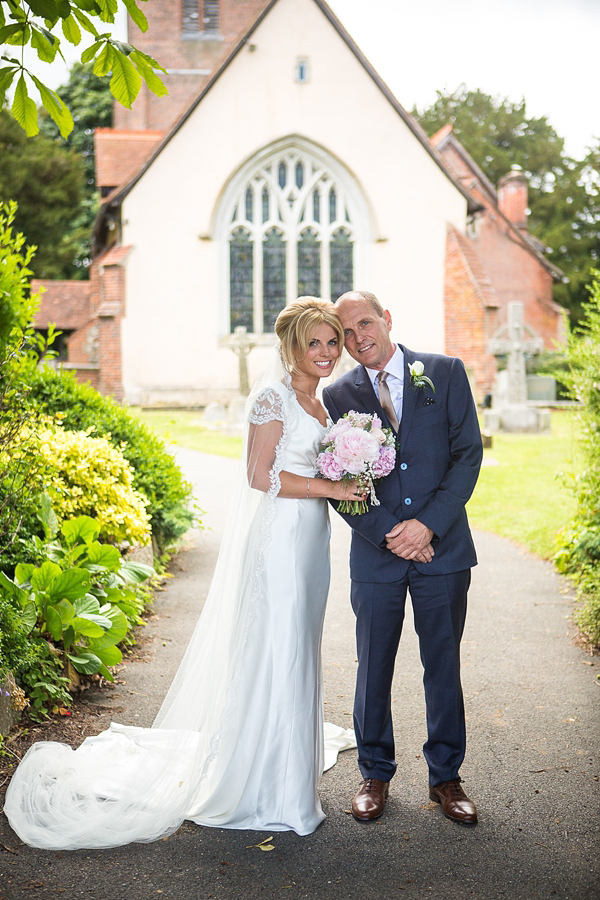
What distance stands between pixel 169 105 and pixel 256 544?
104ft

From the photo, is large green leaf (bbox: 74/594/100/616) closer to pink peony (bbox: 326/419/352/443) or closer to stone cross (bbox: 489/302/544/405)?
pink peony (bbox: 326/419/352/443)

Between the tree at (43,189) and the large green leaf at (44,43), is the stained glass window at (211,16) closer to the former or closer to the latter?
the tree at (43,189)

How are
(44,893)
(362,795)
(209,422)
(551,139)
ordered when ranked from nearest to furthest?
(44,893)
(362,795)
(209,422)
(551,139)

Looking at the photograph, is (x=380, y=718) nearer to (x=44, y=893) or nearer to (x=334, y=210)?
(x=44, y=893)

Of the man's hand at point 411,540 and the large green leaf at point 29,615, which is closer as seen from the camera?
the man's hand at point 411,540

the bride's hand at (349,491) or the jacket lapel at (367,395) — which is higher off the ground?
the jacket lapel at (367,395)

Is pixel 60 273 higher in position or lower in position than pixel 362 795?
higher

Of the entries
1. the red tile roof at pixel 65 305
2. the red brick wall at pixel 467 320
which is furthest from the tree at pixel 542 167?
the red tile roof at pixel 65 305

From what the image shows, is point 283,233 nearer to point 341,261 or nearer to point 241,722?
point 341,261

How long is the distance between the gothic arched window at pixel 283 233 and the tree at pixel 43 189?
35.1 feet

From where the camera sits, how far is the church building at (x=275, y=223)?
24.3 m

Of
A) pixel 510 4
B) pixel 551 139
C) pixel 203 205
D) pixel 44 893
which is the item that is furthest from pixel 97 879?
pixel 551 139

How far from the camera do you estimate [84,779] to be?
11.7ft

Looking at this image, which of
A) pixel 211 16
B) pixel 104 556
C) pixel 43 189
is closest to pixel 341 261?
pixel 211 16
